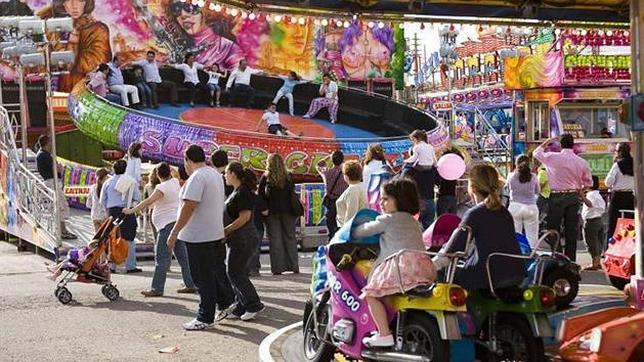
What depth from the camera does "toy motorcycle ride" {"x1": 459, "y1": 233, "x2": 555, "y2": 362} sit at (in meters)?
7.01

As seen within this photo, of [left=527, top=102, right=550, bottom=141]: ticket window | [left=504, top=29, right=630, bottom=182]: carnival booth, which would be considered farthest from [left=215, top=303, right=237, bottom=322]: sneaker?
[left=527, top=102, right=550, bottom=141]: ticket window

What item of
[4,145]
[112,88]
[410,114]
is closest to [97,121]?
[112,88]

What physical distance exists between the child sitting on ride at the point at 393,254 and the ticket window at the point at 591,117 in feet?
59.1

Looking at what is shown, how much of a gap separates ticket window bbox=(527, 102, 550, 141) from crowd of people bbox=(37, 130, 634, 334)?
9.99 meters

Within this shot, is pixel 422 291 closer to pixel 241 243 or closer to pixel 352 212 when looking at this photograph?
pixel 241 243

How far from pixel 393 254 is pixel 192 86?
94.2 ft

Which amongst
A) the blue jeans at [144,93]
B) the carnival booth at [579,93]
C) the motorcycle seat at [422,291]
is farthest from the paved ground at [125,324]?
the blue jeans at [144,93]

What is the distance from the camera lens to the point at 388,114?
35.9 metres

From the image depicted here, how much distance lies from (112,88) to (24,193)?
1305cm

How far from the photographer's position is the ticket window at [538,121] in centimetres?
2520

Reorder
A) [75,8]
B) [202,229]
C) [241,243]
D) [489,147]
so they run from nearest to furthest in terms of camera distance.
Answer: [202,229]
[241,243]
[489,147]
[75,8]

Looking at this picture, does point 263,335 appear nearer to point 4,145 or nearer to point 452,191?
point 452,191

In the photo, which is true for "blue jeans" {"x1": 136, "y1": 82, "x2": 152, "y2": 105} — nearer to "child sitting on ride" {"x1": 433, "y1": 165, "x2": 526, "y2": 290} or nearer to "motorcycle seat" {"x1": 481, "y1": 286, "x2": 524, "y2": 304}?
"child sitting on ride" {"x1": 433, "y1": 165, "x2": 526, "y2": 290}

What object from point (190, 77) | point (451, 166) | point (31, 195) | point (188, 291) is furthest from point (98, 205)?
point (190, 77)
